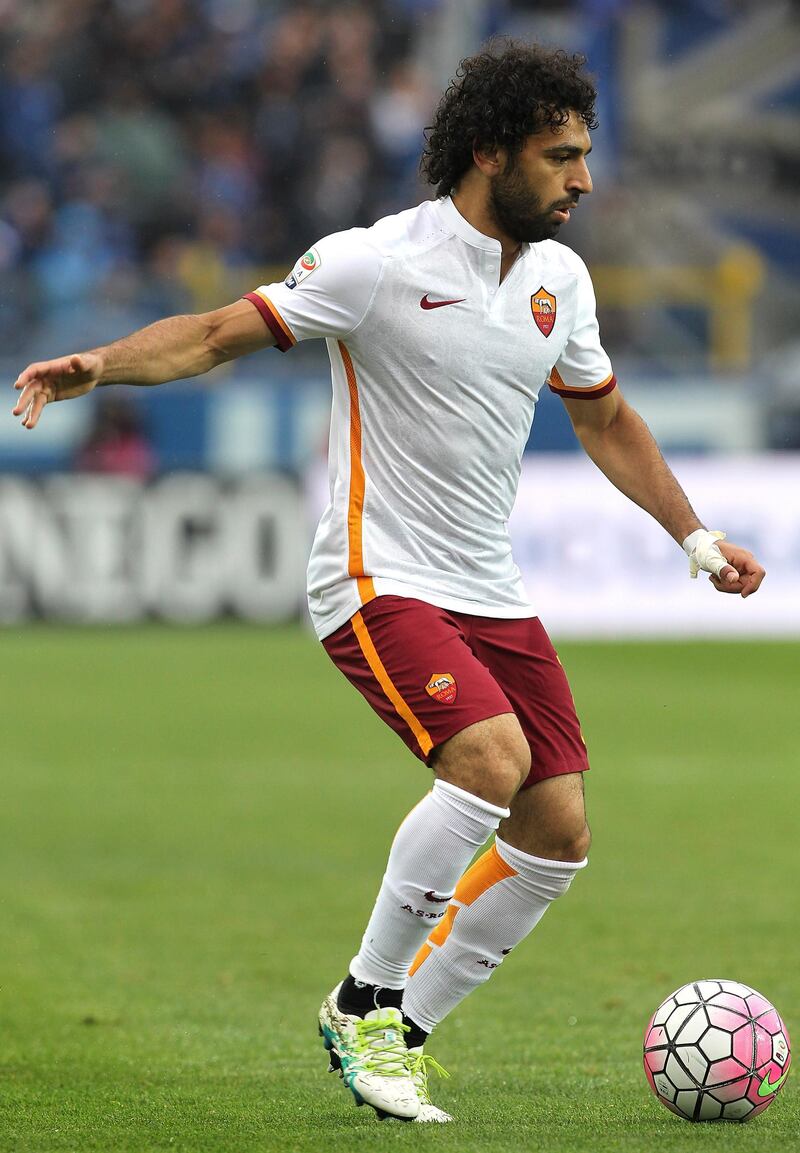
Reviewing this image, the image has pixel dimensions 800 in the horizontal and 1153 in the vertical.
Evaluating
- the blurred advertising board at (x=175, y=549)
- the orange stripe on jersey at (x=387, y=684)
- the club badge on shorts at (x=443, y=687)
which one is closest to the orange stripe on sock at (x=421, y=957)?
the orange stripe on jersey at (x=387, y=684)

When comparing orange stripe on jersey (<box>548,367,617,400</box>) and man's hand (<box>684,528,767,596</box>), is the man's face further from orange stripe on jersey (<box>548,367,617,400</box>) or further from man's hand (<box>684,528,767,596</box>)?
man's hand (<box>684,528,767,596</box>)

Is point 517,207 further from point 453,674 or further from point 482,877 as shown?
point 482,877

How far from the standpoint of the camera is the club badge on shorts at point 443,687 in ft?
14.4

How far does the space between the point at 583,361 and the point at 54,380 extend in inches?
57.8

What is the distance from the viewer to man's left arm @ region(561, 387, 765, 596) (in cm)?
504

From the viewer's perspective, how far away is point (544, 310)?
471cm

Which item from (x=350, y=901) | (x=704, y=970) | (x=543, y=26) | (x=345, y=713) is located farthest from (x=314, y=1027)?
(x=543, y=26)

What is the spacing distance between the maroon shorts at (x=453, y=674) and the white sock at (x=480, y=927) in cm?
27

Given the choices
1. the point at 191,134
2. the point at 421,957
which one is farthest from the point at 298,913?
the point at 191,134

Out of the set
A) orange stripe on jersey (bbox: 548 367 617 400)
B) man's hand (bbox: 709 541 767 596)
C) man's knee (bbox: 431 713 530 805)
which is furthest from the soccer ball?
orange stripe on jersey (bbox: 548 367 617 400)

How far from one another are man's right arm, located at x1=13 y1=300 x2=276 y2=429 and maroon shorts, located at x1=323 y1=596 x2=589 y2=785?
708mm

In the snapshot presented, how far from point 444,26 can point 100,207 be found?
501 cm

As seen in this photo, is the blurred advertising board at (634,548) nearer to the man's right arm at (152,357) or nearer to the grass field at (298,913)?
the grass field at (298,913)

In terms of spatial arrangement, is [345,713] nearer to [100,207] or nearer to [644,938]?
[644,938]
